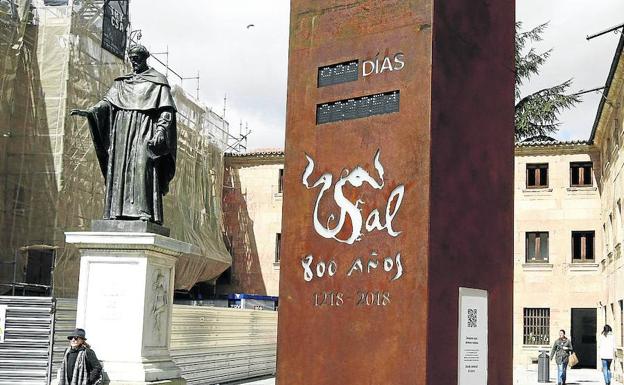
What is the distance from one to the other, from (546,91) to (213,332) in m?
22.1

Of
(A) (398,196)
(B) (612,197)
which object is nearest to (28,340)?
(A) (398,196)

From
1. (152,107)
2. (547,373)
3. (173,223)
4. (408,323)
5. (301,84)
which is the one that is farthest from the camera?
(173,223)

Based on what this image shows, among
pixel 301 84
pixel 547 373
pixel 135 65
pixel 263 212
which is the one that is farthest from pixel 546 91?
→ pixel 301 84

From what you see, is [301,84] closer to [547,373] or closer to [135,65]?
[135,65]

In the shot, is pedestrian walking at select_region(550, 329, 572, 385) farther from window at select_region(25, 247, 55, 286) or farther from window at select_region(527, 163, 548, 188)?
window at select_region(25, 247, 55, 286)

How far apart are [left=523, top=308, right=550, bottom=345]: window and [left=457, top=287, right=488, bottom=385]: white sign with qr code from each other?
2669 centimetres

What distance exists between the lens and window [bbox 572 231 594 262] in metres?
32.8

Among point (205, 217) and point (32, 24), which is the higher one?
point (32, 24)

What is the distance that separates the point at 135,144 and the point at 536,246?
84.4ft

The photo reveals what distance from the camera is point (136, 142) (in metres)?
9.52

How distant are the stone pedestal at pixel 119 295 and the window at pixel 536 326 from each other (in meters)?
24.9

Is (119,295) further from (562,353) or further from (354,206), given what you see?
(562,353)

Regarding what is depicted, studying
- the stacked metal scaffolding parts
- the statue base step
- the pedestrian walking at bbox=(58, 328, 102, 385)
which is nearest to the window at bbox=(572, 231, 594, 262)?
the stacked metal scaffolding parts

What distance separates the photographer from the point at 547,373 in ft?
80.0
